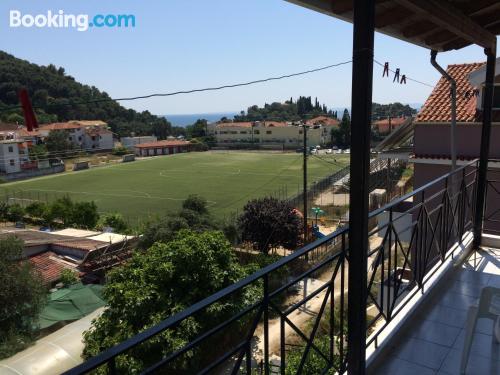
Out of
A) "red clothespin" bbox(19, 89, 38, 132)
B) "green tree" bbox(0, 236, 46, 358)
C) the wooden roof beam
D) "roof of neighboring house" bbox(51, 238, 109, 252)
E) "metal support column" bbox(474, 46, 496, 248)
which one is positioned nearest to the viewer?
the wooden roof beam

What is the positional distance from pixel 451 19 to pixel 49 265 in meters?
17.6

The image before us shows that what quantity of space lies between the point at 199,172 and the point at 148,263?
135ft

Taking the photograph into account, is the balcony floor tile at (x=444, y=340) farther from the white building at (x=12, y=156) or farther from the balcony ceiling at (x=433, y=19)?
→ the white building at (x=12, y=156)

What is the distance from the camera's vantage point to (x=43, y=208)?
91.6 feet

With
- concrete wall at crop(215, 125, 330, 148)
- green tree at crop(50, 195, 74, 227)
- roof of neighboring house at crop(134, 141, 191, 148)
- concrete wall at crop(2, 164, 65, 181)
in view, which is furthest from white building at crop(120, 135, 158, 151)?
green tree at crop(50, 195, 74, 227)

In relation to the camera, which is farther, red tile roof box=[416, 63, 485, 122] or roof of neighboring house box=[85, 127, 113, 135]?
roof of neighboring house box=[85, 127, 113, 135]

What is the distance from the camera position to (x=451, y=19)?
8.96 feet

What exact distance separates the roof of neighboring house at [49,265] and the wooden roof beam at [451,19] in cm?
1565

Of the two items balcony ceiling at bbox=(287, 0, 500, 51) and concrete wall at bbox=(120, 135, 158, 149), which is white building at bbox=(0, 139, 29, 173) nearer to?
concrete wall at bbox=(120, 135, 158, 149)

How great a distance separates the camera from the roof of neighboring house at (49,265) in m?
15.7

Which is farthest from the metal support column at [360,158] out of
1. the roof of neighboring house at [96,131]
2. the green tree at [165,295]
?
the roof of neighboring house at [96,131]

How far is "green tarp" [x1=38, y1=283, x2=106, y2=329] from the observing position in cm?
1243

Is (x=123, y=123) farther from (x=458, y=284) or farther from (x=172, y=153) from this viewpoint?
(x=458, y=284)

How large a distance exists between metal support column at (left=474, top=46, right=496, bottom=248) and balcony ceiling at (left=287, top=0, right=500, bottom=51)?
249 mm
